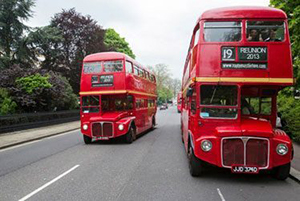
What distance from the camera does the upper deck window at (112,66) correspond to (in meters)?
11.5

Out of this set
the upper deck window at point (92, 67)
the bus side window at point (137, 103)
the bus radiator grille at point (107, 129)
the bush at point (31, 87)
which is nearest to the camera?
the bus radiator grille at point (107, 129)

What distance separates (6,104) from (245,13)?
54.3 feet

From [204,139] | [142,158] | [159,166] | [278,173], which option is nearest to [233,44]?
[204,139]

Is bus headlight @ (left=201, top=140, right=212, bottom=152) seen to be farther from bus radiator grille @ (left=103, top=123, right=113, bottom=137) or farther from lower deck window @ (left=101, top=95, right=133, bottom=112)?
lower deck window @ (left=101, top=95, right=133, bottom=112)

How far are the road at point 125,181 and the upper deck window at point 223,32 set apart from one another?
3342 millimetres

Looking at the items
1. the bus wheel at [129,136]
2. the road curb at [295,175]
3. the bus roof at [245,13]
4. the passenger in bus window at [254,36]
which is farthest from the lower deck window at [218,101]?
the bus wheel at [129,136]

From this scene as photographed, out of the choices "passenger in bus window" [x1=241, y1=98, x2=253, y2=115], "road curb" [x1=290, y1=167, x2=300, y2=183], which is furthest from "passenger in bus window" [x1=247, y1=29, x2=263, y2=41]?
"road curb" [x1=290, y1=167, x2=300, y2=183]

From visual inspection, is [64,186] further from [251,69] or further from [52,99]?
[52,99]

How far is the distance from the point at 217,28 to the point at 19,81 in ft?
54.8

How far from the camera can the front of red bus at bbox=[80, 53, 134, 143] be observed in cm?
1101

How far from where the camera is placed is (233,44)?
6062 mm

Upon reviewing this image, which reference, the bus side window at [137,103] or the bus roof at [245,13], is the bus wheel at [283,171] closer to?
the bus roof at [245,13]

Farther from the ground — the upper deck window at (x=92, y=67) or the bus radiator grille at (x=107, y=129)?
the upper deck window at (x=92, y=67)

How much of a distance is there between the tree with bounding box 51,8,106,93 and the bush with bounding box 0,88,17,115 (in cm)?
1247
